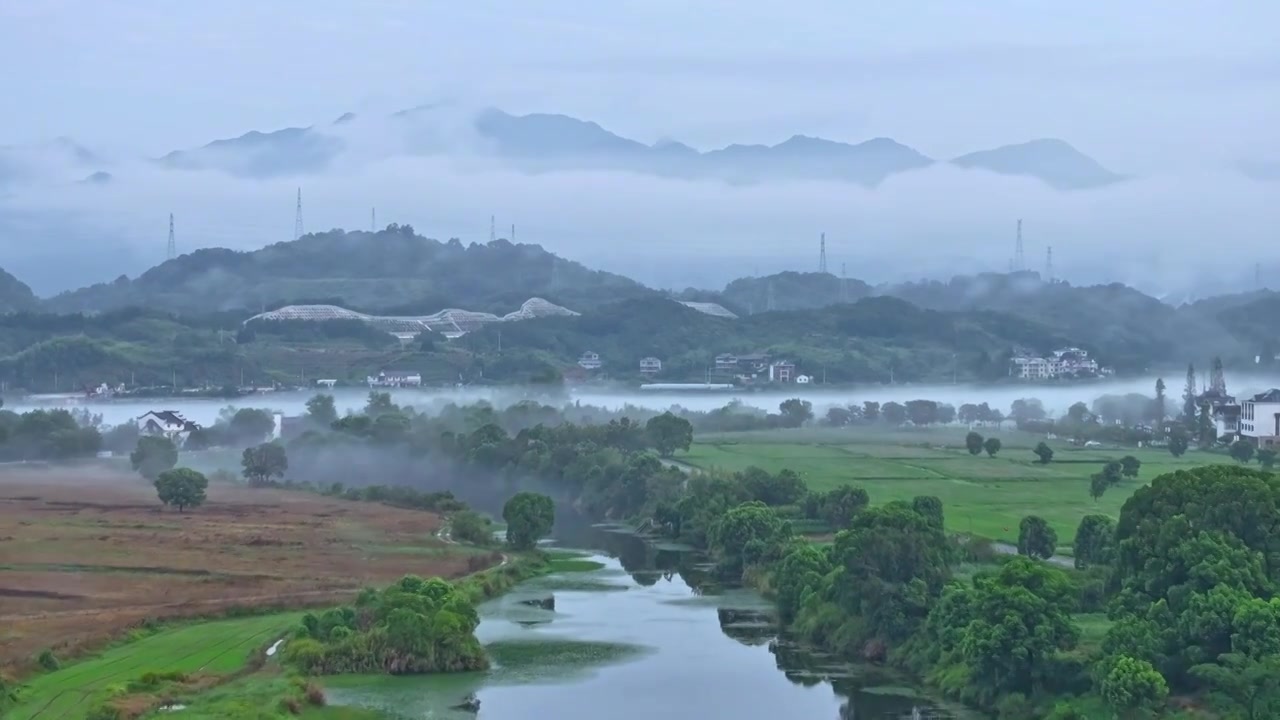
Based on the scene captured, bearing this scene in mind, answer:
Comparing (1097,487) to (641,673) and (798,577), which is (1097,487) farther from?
(641,673)

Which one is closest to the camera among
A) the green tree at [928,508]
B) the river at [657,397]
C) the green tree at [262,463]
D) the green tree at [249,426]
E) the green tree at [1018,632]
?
the green tree at [1018,632]

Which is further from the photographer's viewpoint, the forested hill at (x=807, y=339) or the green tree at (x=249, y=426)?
the forested hill at (x=807, y=339)

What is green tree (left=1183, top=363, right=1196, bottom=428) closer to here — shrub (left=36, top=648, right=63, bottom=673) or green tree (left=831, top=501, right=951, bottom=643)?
green tree (left=831, top=501, right=951, bottom=643)

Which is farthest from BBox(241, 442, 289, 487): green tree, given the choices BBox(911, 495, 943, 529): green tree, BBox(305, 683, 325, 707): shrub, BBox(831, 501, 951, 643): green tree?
BBox(305, 683, 325, 707): shrub

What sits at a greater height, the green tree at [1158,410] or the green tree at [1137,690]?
the green tree at [1158,410]

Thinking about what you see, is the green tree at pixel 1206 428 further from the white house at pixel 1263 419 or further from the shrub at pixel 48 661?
the shrub at pixel 48 661

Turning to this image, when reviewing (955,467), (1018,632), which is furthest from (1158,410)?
(1018,632)

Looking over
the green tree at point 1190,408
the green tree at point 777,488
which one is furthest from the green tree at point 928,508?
the green tree at point 1190,408
